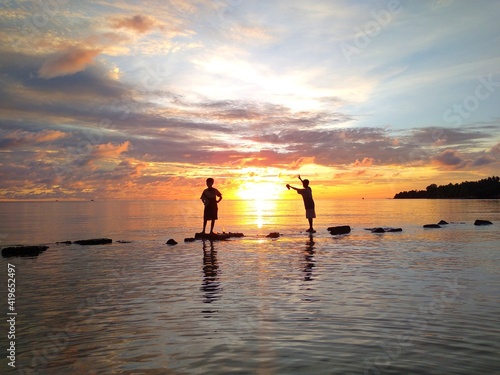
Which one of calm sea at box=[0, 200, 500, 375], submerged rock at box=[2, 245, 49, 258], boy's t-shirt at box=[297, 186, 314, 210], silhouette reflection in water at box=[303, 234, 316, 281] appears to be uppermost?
boy's t-shirt at box=[297, 186, 314, 210]

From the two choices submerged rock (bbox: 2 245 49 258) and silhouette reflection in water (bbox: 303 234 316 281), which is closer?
silhouette reflection in water (bbox: 303 234 316 281)

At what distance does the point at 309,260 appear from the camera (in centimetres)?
1819

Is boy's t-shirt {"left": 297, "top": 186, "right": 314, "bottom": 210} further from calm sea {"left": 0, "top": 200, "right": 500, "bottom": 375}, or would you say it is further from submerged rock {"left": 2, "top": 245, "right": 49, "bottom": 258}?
submerged rock {"left": 2, "top": 245, "right": 49, "bottom": 258}

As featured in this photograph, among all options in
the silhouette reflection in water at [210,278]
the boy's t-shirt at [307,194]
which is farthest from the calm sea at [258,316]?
the boy's t-shirt at [307,194]

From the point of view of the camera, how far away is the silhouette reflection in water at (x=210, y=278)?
11.4m

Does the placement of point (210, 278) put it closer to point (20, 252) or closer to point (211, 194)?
point (20, 252)

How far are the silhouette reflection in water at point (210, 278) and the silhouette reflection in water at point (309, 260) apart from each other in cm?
316

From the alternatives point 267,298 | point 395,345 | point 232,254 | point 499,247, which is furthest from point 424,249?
point 395,345

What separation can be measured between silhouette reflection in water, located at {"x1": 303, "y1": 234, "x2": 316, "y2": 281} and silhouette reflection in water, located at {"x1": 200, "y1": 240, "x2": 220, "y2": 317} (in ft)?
10.4

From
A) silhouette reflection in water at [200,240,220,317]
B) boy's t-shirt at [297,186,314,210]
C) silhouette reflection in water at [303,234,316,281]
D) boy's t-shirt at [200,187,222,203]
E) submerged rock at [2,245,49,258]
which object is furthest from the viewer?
boy's t-shirt at [297,186,314,210]

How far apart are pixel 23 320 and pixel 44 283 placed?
16.1 ft

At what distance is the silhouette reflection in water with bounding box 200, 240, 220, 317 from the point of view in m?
11.4

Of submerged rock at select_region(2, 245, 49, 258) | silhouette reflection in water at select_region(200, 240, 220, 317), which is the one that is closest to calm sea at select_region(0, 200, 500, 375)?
silhouette reflection in water at select_region(200, 240, 220, 317)

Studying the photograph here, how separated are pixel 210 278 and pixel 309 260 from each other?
218 inches
